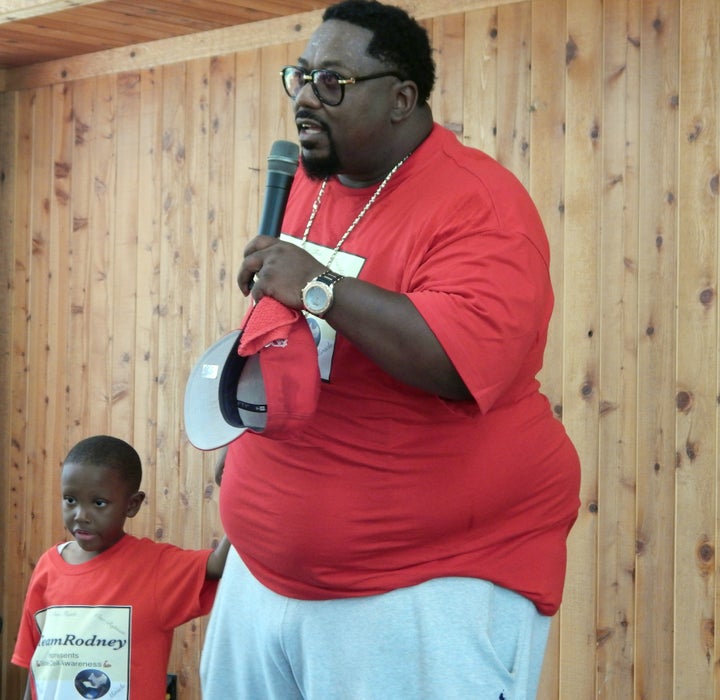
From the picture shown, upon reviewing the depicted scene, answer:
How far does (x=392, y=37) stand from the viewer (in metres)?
1.63

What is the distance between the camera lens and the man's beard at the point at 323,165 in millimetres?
1612

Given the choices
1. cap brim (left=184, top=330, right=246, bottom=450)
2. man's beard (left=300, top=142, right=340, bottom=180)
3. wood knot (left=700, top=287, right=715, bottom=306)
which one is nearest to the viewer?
cap brim (left=184, top=330, right=246, bottom=450)

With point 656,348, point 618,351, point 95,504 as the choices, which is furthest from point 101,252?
point 656,348

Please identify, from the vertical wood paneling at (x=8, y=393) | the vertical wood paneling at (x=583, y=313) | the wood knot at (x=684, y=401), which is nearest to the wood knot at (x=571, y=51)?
the vertical wood paneling at (x=583, y=313)

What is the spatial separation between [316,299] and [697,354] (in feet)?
5.65

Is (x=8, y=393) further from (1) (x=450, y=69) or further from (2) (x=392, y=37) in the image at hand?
(2) (x=392, y=37)

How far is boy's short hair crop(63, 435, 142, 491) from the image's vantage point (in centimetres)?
314

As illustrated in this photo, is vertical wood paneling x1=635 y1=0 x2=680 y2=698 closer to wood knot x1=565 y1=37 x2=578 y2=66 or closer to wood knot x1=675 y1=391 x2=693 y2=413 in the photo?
wood knot x1=675 y1=391 x2=693 y2=413

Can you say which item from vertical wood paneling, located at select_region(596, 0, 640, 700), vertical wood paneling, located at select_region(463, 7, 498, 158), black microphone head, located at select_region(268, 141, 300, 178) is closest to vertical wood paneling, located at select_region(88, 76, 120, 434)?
vertical wood paneling, located at select_region(463, 7, 498, 158)

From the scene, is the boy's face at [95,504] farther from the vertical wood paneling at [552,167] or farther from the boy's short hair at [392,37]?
the boy's short hair at [392,37]

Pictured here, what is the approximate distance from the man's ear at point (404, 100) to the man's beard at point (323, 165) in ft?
0.34

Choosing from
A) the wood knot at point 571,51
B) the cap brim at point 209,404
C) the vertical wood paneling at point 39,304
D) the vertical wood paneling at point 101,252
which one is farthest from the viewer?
the vertical wood paneling at point 39,304

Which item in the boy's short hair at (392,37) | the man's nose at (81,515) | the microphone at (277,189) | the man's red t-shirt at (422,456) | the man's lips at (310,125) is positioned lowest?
the man's nose at (81,515)

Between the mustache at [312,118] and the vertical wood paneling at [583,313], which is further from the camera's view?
the vertical wood paneling at [583,313]
